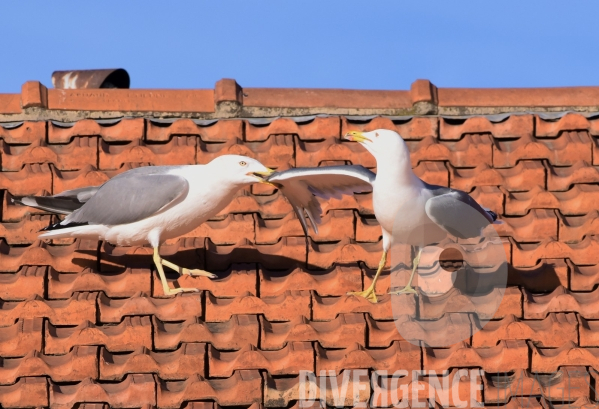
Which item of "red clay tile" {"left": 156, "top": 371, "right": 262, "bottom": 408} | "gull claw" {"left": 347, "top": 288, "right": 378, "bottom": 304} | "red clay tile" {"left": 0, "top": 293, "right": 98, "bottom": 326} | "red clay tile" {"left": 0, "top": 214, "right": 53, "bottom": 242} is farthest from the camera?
"red clay tile" {"left": 0, "top": 214, "right": 53, "bottom": 242}

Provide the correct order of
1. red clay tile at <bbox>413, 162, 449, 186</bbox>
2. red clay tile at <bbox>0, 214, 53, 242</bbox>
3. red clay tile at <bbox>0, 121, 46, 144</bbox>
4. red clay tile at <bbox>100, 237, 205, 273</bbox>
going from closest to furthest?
1. red clay tile at <bbox>100, 237, 205, 273</bbox>
2. red clay tile at <bbox>0, 214, 53, 242</bbox>
3. red clay tile at <bbox>413, 162, 449, 186</bbox>
4. red clay tile at <bbox>0, 121, 46, 144</bbox>

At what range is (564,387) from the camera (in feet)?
16.6

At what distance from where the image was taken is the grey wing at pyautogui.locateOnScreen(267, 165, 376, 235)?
20.3 feet

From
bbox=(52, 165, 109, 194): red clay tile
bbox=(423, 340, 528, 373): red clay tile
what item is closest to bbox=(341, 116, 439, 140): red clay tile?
bbox=(52, 165, 109, 194): red clay tile

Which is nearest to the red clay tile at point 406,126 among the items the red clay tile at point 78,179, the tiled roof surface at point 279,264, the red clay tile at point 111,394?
the tiled roof surface at point 279,264

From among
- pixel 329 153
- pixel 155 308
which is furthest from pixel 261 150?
pixel 155 308

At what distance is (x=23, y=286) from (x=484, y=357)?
2.32 m

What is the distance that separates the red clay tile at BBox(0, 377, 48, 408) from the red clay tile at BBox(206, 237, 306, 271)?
1.43 m

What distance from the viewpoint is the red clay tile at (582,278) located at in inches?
234

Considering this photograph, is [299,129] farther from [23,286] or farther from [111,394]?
[111,394]

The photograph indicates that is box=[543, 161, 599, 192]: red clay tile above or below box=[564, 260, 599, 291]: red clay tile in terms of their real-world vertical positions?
above

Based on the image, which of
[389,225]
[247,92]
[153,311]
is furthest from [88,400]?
[247,92]

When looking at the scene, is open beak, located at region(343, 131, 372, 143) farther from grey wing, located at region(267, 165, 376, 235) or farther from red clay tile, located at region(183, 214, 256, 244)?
red clay tile, located at region(183, 214, 256, 244)

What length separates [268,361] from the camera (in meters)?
5.28
